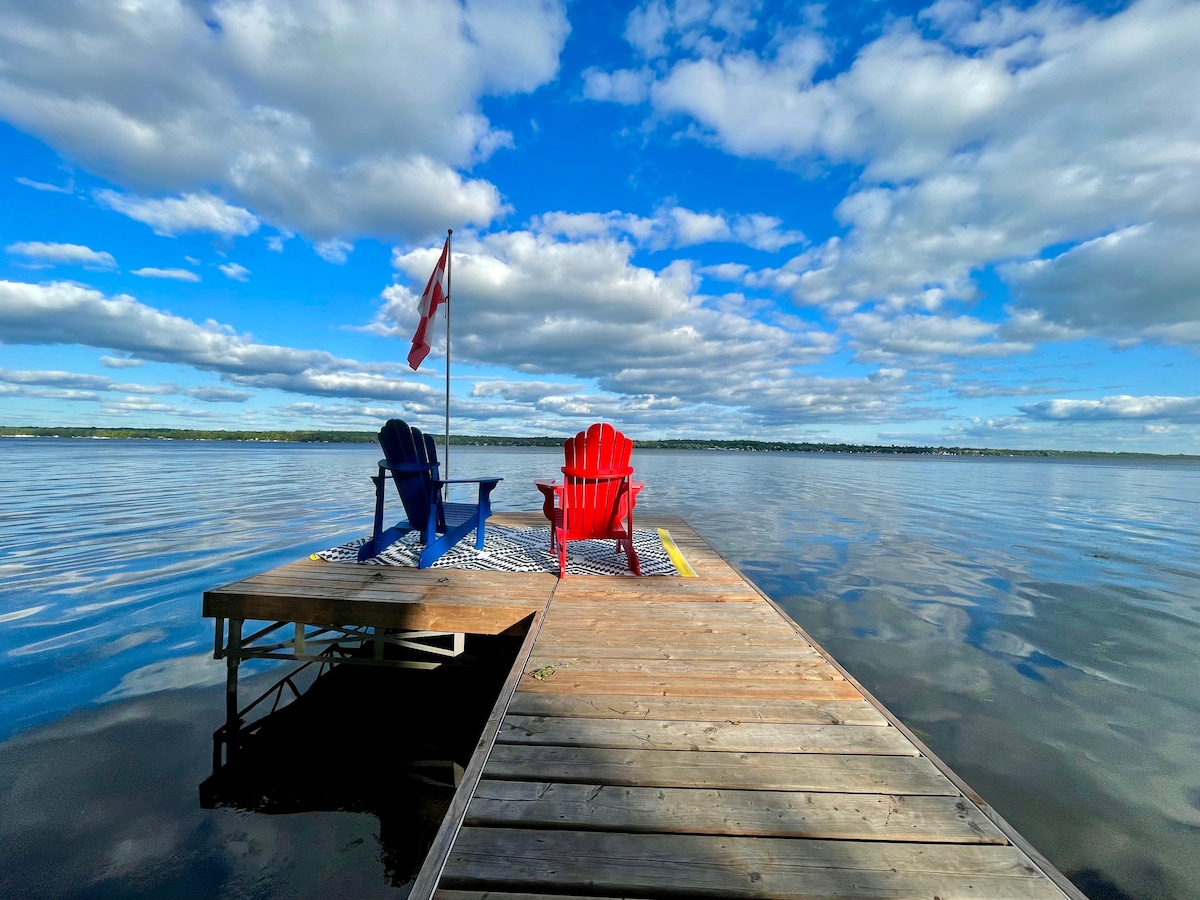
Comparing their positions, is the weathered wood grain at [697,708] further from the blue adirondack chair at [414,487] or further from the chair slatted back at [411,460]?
the chair slatted back at [411,460]

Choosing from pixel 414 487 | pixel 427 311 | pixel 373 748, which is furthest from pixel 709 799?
pixel 427 311

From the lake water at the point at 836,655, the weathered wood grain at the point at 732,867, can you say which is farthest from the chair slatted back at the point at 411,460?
the weathered wood grain at the point at 732,867

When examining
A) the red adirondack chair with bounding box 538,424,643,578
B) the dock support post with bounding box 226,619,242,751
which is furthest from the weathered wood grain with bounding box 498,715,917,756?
the dock support post with bounding box 226,619,242,751

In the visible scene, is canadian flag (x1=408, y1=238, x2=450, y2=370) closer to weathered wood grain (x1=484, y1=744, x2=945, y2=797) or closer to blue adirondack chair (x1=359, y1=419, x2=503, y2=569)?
blue adirondack chair (x1=359, y1=419, x2=503, y2=569)

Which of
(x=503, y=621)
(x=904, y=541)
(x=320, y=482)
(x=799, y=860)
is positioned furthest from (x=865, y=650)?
(x=320, y=482)

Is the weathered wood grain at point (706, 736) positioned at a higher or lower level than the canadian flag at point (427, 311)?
lower

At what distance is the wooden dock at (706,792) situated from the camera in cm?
137

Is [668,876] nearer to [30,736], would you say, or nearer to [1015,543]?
[30,736]

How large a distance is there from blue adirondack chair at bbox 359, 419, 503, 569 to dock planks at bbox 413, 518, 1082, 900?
2259mm

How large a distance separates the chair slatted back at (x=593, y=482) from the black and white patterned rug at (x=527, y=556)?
0.35m

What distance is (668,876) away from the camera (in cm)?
137

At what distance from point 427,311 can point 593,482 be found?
141 inches

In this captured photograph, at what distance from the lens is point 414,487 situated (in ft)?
14.9

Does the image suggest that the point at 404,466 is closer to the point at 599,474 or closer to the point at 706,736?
the point at 599,474
